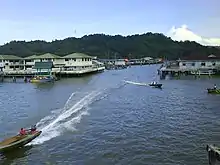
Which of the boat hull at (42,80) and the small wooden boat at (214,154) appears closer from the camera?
the small wooden boat at (214,154)

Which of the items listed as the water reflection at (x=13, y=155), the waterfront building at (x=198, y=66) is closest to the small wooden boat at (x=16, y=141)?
the water reflection at (x=13, y=155)

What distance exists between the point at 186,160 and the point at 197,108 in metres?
19.8

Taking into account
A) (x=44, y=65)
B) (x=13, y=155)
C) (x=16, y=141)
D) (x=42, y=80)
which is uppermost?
(x=44, y=65)

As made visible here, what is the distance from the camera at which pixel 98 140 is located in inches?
1137

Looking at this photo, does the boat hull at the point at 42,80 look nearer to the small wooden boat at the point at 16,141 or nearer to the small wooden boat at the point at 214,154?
the small wooden boat at the point at 16,141

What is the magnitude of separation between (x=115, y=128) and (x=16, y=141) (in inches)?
400

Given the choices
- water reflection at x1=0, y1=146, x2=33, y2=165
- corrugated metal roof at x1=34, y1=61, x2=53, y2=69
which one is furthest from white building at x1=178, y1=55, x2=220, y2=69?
water reflection at x1=0, y1=146, x2=33, y2=165

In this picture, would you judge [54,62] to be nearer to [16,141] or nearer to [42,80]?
[42,80]

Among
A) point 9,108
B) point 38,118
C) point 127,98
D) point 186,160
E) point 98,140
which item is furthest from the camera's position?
point 127,98

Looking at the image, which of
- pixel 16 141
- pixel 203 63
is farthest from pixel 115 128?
pixel 203 63

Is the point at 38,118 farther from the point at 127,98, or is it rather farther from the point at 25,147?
the point at 127,98

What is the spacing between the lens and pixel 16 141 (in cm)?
2669

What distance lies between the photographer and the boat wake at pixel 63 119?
30531 mm

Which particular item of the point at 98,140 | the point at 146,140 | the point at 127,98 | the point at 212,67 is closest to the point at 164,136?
the point at 146,140
